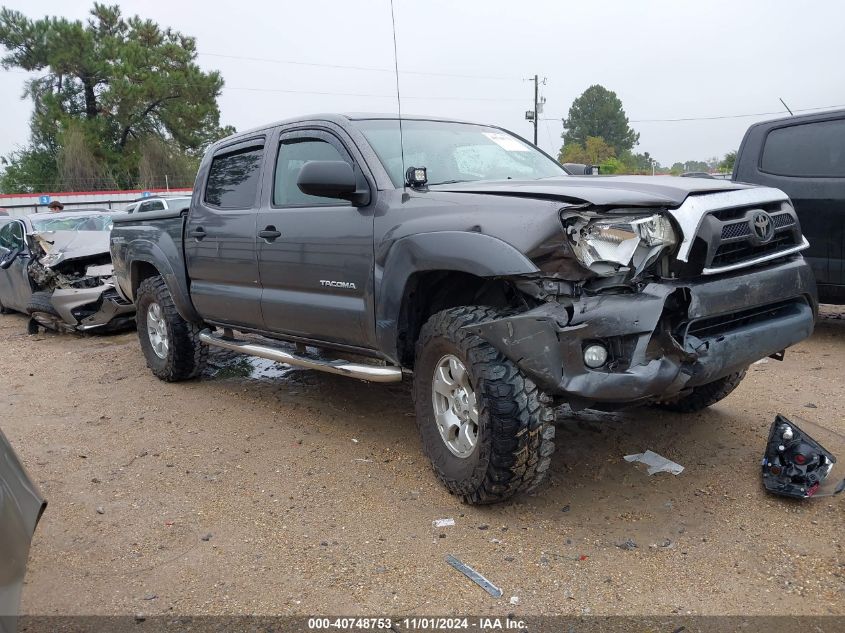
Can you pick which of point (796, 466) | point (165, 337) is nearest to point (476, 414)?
point (796, 466)

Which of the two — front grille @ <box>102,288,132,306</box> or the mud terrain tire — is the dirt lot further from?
the mud terrain tire

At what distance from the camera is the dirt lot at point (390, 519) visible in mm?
2766

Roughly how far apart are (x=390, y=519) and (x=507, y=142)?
2.55 m

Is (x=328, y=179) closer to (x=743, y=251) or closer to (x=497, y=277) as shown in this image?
(x=497, y=277)

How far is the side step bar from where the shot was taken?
3826 millimetres

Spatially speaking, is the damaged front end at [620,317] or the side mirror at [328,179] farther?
the side mirror at [328,179]

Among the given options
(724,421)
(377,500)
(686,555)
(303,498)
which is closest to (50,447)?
(303,498)

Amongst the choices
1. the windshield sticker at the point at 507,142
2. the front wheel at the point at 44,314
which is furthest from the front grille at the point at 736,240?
the front wheel at the point at 44,314

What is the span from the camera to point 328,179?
3691mm

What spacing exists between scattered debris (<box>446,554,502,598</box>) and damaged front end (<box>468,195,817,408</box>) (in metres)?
0.81

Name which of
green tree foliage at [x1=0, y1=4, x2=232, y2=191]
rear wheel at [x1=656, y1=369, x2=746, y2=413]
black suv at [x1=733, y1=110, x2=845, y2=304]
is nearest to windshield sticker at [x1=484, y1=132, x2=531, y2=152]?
rear wheel at [x1=656, y1=369, x2=746, y2=413]

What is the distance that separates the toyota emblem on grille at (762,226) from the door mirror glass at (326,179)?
1945 millimetres

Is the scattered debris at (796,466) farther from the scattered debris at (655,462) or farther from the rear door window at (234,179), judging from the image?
the rear door window at (234,179)

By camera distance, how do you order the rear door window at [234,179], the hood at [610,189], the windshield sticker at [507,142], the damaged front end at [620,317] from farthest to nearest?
the rear door window at [234,179] → the windshield sticker at [507,142] → the hood at [610,189] → the damaged front end at [620,317]
